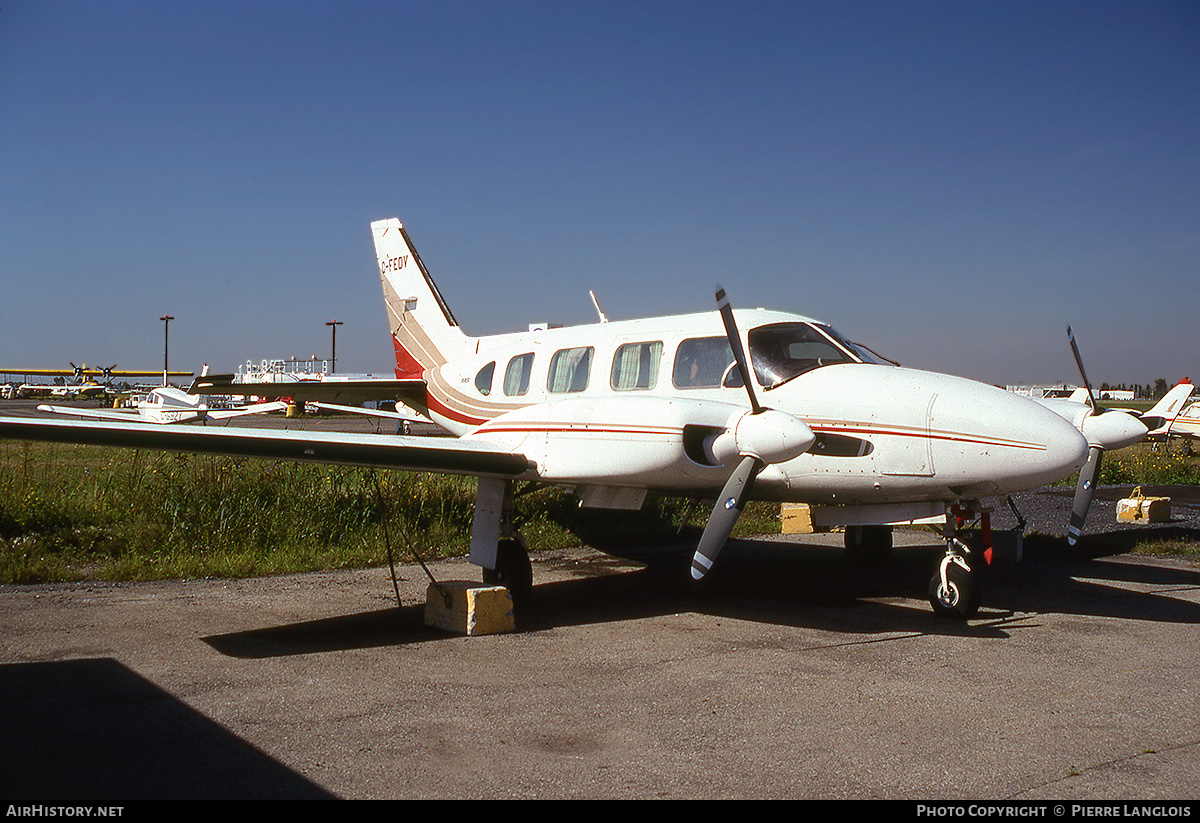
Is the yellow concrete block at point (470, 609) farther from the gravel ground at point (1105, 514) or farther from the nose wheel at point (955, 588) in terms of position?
the gravel ground at point (1105, 514)

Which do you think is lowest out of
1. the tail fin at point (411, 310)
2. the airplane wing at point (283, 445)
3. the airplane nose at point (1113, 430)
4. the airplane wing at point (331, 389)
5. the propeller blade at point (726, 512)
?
the propeller blade at point (726, 512)

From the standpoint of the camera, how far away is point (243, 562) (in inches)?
396

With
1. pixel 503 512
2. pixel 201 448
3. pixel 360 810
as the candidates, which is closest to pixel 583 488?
pixel 503 512

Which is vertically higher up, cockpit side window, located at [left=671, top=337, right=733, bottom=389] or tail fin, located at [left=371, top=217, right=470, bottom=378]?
tail fin, located at [left=371, top=217, right=470, bottom=378]

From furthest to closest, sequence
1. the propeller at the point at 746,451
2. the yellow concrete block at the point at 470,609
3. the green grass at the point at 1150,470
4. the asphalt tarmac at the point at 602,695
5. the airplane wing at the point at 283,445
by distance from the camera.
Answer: the green grass at the point at 1150,470 < the yellow concrete block at the point at 470,609 < the propeller at the point at 746,451 < the airplane wing at the point at 283,445 < the asphalt tarmac at the point at 602,695

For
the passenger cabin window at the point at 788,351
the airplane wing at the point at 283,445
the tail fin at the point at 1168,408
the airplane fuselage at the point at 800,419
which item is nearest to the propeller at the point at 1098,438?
→ the tail fin at the point at 1168,408

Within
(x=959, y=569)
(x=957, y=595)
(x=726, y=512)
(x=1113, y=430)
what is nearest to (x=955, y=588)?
(x=957, y=595)

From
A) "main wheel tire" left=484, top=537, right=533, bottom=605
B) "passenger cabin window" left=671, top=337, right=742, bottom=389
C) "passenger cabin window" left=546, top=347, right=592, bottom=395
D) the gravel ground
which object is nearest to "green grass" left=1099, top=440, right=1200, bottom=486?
the gravel ground

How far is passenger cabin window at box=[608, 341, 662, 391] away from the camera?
348 inches

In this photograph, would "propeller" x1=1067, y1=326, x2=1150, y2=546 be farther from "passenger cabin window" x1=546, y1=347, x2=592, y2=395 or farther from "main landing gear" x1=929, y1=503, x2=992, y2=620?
"passenger cabin window" x1=546, y1=347, x2=592, y2=395

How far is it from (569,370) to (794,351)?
2663 millimetres

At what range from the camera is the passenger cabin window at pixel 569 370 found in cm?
950

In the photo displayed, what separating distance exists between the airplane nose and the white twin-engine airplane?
2092 millimetres

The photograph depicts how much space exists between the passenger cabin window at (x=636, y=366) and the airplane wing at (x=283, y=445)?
1.68 m
